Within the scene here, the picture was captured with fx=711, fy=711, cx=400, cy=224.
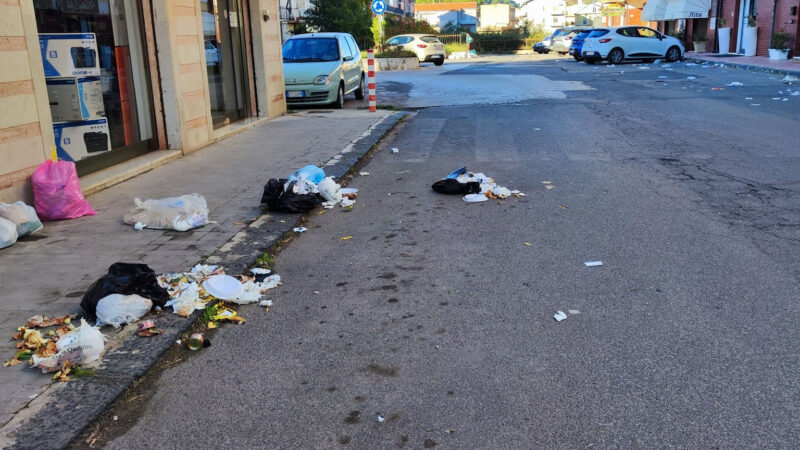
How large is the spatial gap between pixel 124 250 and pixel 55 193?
1.44 metres

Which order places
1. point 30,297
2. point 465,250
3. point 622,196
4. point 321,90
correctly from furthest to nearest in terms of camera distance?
point 321,90 < point 622,196 < point 465,250 < point 30,297

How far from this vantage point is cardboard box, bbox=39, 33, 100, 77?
791 centimetres

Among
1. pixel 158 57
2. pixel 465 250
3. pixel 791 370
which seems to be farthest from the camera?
pixel 158 57

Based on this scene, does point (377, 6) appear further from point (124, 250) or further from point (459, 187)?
point (124, 250)

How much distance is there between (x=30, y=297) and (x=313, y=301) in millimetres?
1933

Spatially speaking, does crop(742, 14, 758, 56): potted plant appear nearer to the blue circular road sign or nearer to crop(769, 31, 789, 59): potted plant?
crop(769, 31, 789, 59): potted plant

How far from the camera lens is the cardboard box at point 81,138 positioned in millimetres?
8195

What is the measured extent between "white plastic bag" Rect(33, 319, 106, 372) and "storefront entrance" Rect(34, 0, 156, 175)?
15.8 feet

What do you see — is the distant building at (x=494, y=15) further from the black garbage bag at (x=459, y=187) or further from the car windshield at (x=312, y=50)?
the black garbage bag at (x=459, y=187)

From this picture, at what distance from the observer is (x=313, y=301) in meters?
4.97

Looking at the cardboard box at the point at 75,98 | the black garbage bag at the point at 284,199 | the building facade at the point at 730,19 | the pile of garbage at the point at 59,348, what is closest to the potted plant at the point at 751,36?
the building facade at the point at 730,19

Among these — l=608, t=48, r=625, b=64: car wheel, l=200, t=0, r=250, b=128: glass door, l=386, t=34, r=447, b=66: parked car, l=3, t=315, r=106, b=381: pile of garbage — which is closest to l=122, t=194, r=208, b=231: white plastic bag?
l=3, t=315, r=106, b=381: pile of garbage

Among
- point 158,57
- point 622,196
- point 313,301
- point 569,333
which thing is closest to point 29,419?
point 313,301

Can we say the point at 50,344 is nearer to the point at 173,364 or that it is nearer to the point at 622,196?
the point at 173,364
